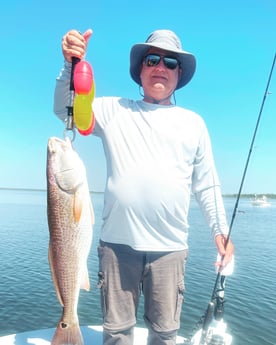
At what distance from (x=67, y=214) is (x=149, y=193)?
2.22 feet

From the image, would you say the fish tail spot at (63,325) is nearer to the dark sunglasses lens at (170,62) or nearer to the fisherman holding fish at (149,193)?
the fisherman holding fish at (149,193)

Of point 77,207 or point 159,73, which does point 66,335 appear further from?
point 159,73

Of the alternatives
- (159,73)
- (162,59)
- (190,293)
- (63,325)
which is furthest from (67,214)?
(190,293)

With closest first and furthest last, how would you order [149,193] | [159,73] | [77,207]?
[77,207]
[149,193]
[159,73]

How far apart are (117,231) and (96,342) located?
1.99 m

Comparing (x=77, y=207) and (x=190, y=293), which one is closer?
(x=77, y=207)

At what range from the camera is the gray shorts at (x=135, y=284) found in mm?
2926

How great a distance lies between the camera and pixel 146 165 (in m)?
2.90

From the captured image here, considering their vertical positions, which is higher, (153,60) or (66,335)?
A: (153,60)

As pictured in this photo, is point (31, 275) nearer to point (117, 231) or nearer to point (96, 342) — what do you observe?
point (96, 342)

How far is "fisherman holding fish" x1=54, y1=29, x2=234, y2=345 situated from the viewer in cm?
288

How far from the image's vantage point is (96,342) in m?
4.15

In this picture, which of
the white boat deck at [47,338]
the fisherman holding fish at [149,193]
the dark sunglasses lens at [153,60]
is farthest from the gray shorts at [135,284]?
the dark sunglasses lens at [153,60]

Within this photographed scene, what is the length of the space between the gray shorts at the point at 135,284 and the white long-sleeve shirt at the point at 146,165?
0.10m
